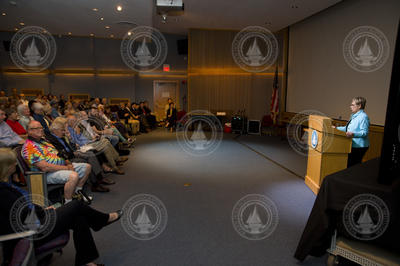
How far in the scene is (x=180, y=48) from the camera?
40.6 feet

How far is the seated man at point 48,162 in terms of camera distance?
2961 millimetres

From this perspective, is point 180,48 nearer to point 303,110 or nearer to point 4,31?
point 303,110

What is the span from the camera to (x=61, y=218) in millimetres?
2047

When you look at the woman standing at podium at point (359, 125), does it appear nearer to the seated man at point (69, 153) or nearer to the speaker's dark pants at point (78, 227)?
the speaker's dark pants at point (78, 227)

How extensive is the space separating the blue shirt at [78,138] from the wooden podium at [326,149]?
411 cm

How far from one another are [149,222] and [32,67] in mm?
12460

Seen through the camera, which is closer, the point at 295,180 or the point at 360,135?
the point at 360,135

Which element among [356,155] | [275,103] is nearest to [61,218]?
[356,155]

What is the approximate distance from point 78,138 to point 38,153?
172 cm

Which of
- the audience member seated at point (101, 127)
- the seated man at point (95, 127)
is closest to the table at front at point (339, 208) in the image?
the seated man at point (95, 127)

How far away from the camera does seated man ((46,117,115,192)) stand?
3637 mm

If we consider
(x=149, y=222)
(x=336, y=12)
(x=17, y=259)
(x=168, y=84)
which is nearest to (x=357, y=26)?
(x=336, y=12)

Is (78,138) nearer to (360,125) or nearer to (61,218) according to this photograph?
(61,218)

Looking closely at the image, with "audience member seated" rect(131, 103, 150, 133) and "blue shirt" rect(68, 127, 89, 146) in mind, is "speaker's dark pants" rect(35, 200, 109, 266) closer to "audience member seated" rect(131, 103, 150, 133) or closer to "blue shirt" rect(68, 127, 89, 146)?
"blue shirt" rect(68, 127, 89, 146)
